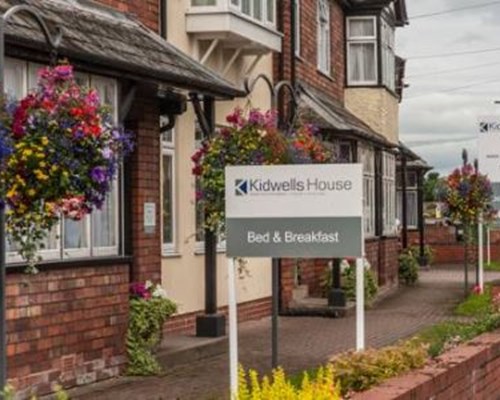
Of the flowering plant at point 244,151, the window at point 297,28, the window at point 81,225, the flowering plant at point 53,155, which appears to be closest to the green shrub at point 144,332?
the window at point 81,225

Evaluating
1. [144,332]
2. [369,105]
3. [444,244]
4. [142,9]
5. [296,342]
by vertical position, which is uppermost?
[369,105]

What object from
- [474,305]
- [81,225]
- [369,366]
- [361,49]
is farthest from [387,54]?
[369,366]

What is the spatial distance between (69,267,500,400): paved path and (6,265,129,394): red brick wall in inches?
11.2

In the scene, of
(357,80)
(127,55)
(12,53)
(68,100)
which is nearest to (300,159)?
(127,55)

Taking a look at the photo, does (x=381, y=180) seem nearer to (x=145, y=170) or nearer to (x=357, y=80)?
(x=357, y=80)

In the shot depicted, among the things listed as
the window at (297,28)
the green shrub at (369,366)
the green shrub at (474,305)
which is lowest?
the green shrub at (474,305)

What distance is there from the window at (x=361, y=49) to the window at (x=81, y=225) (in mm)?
15874

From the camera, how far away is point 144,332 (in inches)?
488

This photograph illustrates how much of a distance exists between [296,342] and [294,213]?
717 cm

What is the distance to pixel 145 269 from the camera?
14180 mm

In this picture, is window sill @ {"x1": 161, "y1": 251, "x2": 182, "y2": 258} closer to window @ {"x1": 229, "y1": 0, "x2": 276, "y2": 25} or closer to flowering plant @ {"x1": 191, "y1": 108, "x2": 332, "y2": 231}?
flowering plant @ {"x1": 191, "y1": 108, "x2": 332, "y2": 231}

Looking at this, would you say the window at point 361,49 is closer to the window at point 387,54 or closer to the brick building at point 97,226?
the window at point 387,54

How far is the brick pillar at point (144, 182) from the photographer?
1390cm

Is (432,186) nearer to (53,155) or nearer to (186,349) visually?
(186,349)
